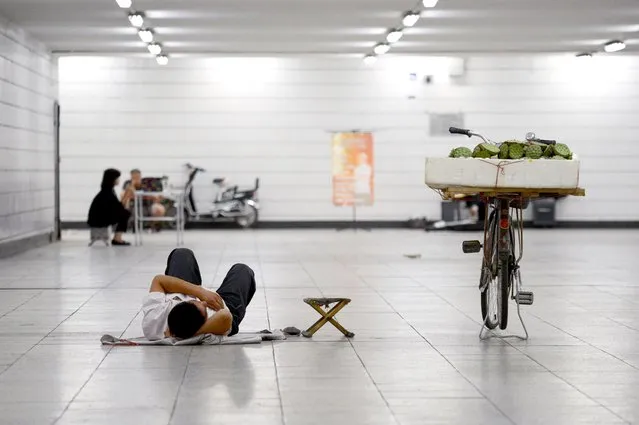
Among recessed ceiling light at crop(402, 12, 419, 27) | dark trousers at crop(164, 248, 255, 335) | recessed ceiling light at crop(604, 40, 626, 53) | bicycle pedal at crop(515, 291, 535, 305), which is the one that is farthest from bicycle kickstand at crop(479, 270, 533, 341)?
recessed ceiling light at crop(604, 40, 626, 53)

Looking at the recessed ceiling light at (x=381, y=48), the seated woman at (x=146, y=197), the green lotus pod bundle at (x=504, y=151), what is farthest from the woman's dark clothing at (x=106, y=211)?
the green lotus pod bundle at (x=504, y=151)

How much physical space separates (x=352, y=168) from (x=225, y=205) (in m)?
3.11

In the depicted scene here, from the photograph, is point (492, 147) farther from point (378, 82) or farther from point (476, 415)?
point (378, 82)

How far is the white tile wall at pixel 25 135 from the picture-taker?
18562 mm

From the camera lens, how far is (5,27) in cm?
1859

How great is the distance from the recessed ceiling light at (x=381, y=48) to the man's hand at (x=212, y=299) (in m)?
14.5

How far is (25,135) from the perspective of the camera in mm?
20406

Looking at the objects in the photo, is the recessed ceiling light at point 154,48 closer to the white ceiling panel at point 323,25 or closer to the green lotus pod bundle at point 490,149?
the white ceiling panel at point 323,25

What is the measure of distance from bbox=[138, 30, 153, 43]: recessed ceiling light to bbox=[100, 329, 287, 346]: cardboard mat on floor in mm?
12045

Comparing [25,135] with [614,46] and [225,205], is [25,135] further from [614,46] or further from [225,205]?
[614,46]

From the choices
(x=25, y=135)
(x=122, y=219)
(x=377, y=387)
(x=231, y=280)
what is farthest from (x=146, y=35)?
(x=377, y=387)

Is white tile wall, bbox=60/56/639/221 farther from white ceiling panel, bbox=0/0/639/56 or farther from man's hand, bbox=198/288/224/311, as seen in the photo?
man's hand, bbox=198/288/224/311

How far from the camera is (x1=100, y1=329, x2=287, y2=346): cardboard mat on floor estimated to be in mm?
8406

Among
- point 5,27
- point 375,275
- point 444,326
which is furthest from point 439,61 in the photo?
point 444,326
